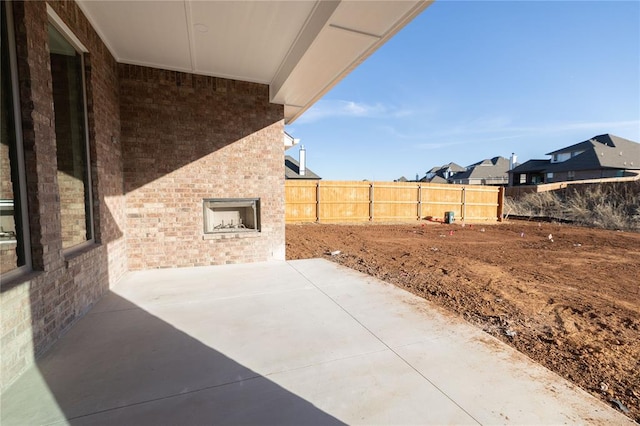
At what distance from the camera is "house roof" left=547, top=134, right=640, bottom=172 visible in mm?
26641

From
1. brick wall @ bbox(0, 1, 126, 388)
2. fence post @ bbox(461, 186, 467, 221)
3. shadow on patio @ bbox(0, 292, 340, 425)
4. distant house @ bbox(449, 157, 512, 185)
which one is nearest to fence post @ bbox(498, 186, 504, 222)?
fence post @ bbox(461, 186, 467, 221)

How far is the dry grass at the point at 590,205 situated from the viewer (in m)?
13.3

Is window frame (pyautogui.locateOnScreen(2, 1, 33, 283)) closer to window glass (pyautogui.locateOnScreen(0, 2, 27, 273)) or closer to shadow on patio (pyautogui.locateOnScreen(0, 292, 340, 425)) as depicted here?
window glass (pyautogui.locateOnScreen(0, 2, 27, 273))

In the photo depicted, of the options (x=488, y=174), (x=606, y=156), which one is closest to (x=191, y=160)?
(x=606, y=156)

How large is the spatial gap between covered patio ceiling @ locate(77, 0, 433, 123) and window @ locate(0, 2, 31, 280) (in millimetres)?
1469

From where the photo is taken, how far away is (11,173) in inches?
91.0

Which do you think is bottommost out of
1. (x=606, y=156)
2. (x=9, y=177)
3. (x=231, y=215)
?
(x=231, y=215)

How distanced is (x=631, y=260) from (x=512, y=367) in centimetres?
722

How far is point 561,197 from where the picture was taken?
1792cm

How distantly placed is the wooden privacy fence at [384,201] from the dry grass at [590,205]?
3.40 meters

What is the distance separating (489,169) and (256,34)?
4980cm

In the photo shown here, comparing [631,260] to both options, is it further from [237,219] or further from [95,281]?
[95,281]

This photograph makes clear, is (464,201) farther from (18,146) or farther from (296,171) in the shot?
(18,146)

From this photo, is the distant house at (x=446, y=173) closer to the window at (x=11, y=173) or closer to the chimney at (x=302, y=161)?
the chimney at (x=302, y=161)
